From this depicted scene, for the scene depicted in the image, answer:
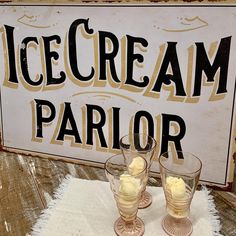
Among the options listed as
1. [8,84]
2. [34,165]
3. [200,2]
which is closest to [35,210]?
[34,165]

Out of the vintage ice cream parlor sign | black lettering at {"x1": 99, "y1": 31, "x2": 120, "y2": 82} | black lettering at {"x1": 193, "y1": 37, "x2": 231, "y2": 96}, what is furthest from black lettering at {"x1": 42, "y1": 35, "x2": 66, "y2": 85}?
black lettering at {"x1": 193, "y1": 37, "x2": 231, "y2": 96}

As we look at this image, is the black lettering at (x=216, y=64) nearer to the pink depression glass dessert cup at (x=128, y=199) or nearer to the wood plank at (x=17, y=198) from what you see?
the pink depression glass dessert cup at (x=128, y=199)

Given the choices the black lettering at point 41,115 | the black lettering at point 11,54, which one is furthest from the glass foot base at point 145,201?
the black lettering at point 11,54

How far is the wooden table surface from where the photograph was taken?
31.4 inches

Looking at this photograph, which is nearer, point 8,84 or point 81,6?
point 81,6

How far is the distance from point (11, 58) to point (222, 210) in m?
0.66

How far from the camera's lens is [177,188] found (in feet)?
2.45

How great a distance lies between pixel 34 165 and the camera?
3.35 ft

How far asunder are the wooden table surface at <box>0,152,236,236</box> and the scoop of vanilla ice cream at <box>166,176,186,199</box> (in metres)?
0.13

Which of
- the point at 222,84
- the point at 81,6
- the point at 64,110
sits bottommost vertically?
the point at 64,110

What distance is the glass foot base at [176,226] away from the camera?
0.76m

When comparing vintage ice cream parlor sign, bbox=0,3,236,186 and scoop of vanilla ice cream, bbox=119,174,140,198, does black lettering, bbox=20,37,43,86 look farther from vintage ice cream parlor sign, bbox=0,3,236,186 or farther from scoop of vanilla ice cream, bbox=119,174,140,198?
scoop of vanilla ice cream, bbox=119,174,140,198

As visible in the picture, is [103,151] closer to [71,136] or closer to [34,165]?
[71,136]

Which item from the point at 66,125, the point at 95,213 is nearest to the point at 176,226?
the point at 95,213
